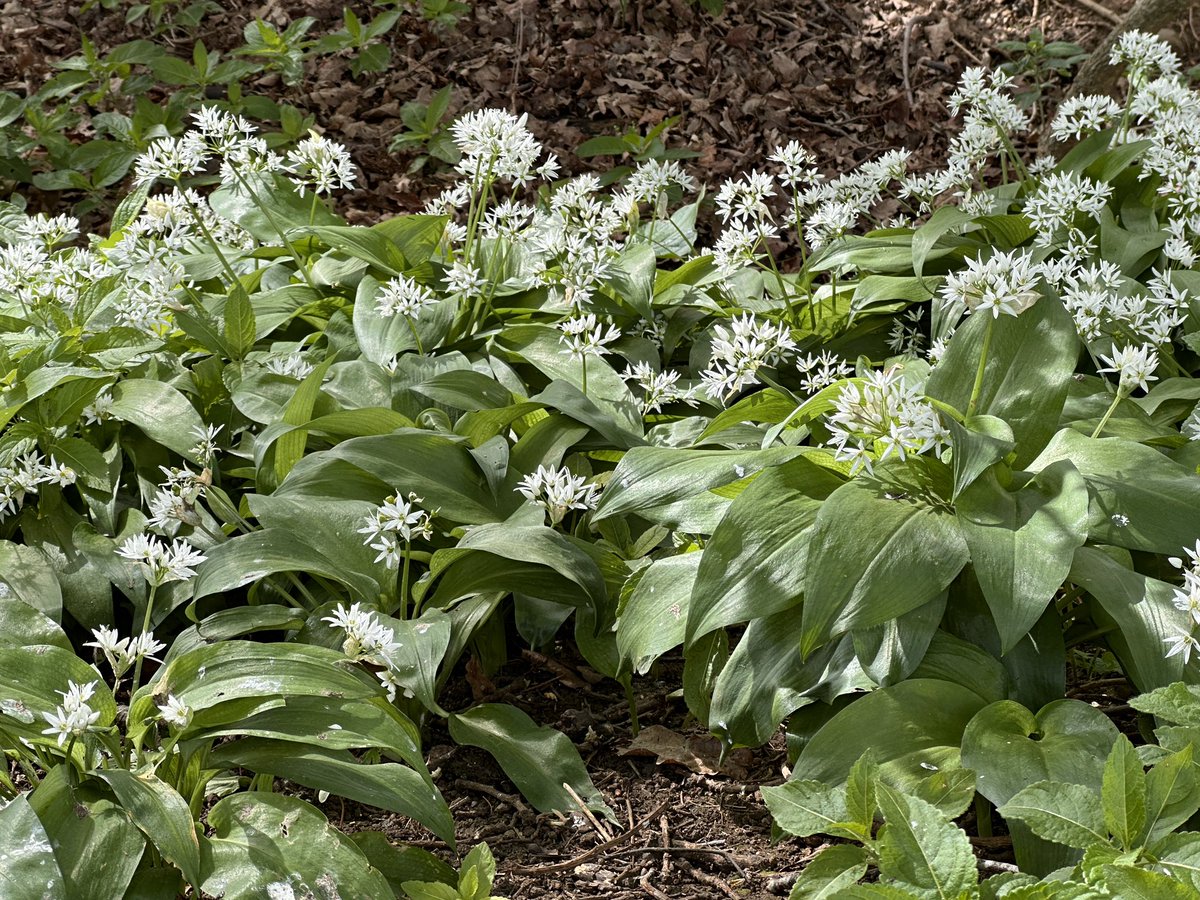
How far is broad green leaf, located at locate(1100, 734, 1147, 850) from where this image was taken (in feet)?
5.70

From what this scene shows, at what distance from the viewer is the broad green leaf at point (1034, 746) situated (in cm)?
197

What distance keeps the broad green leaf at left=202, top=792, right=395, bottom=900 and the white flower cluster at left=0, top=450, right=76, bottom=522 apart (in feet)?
4.22

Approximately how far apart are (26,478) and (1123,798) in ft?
8.59

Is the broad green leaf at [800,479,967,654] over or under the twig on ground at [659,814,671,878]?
over

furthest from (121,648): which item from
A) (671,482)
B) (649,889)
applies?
(671,482)

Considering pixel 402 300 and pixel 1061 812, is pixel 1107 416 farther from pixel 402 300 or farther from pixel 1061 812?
pixel 402 300

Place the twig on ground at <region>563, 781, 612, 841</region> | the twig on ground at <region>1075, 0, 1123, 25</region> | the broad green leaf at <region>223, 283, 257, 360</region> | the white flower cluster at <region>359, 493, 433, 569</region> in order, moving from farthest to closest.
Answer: the twig on ground at <region>1075, 0, 1123, 25</region>
the broad green leaf at <region>223, 283, 257, 360</region>
the white flower cluster at <region>359, 493, 433, 569</region>
the twig on ground at <region>563, 781, 612, 841</region>

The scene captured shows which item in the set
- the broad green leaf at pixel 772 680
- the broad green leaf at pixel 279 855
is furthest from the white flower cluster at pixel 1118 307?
the broad green leaf at pixel 279 855

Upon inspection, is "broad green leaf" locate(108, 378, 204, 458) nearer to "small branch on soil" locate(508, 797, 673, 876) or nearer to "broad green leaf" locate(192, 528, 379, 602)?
"broad green leaf" locate(192, 528, 379, 602)

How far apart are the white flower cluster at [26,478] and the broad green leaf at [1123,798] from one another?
2530 mm

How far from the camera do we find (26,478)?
2955mm

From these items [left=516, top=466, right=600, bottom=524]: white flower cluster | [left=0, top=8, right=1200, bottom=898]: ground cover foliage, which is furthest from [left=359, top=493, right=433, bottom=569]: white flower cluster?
[left=516, top=466, right=600, bottom=524]: white flower cluster

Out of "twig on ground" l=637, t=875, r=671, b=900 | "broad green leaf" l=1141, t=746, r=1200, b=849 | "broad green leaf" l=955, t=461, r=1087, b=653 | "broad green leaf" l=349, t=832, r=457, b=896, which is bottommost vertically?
"twig on ground" l=637, t=875, r=671, b=900

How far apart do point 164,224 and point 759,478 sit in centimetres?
198
